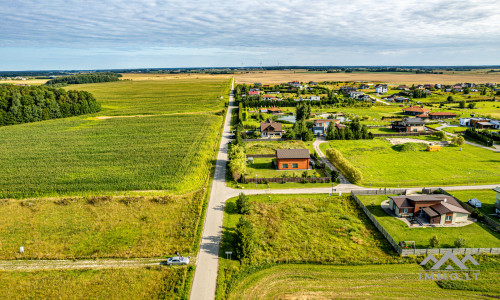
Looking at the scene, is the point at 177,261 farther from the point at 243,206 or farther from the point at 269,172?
the point at 269,172

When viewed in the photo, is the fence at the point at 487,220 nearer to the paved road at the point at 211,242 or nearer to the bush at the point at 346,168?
the bush at the point at 346,168

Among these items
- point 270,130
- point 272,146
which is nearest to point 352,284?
point 272,146

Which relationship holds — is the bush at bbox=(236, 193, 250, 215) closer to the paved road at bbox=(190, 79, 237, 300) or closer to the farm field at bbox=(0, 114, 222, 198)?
the paved road at bbox=(190, 79, 237, 300)

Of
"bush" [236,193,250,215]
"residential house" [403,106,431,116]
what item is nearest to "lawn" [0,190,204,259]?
"bush" [236,193,250,215]

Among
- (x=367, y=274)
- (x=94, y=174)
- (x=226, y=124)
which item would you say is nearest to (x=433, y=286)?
(x=367, y=274)

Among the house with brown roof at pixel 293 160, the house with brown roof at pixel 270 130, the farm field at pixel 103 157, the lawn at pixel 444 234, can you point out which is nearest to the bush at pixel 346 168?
the house with brown roof at pixel 293 160

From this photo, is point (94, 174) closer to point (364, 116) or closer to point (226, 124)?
point (226, 124)

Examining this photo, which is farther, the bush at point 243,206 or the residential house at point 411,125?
the residential house at point 411,125
